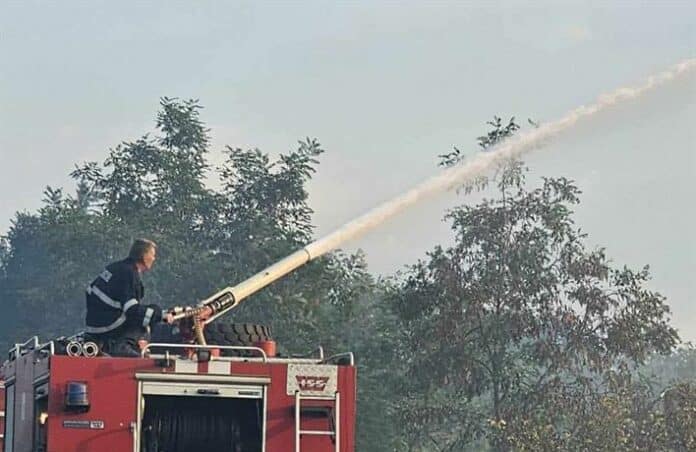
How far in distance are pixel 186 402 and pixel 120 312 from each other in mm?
1113

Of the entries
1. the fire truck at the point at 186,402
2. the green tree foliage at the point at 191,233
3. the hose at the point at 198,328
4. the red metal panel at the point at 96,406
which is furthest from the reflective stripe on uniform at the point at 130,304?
the green tree foliage at the point at 191,233

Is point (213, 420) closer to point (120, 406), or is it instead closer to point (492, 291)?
point (120, 406)

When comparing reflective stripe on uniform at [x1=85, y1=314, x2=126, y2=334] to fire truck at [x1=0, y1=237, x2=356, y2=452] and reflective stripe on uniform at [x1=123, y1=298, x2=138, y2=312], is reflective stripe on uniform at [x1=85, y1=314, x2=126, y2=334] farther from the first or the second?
fire truck at [x1=0, y1=237, x2=356, y2=452]

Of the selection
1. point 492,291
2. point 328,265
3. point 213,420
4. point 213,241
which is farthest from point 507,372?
point 213,420

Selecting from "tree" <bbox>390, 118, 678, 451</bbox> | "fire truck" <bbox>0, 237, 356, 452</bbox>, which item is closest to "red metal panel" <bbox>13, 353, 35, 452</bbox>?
"fire truck" <bbox>0, 237, 356, 452</bbox>

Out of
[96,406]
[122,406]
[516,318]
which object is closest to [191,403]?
[122,406]

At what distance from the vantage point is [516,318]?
27.3 metres

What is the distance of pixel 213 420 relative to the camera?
10.9 metres

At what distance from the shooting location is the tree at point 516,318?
2686cm

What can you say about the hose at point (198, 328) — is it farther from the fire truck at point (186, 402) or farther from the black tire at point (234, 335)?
the fire truck at point (186, 402)

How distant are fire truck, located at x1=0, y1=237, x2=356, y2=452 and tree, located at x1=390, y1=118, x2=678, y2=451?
51.9 feet

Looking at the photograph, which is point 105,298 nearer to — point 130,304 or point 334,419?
point 130,304

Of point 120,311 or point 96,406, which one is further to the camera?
point 120,311

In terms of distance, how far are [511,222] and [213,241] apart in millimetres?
14629
